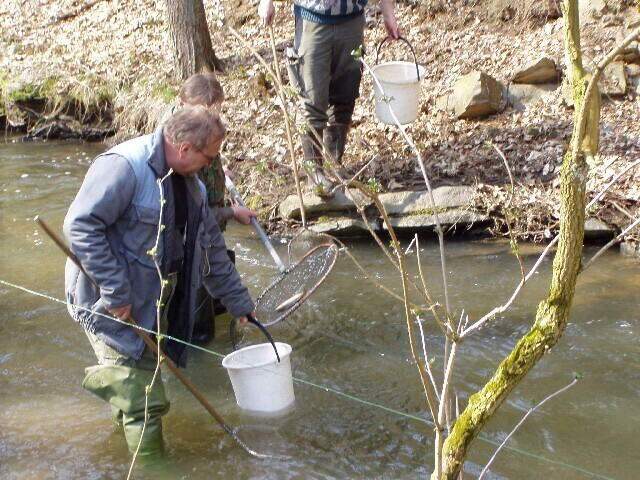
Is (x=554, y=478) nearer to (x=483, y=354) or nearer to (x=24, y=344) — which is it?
(x=483, y=354)

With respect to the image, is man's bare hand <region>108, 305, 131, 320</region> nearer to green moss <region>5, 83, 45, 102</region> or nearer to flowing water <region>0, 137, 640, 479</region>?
flowing water <region>0, 137, 640, 479</region>

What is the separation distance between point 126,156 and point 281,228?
405 cm

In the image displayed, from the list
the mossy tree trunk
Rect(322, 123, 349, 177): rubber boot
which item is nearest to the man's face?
the mossy tree trunk

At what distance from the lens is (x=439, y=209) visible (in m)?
7.58

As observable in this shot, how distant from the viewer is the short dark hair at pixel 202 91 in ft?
15.9

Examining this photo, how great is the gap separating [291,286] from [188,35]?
5411 mm

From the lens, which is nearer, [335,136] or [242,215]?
[242,215]

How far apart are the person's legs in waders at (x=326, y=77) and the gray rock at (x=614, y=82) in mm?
2856

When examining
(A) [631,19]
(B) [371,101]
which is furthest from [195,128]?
(A) [631,19]

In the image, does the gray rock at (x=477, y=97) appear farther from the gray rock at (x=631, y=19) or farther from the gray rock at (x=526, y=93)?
the gray rock at (x=631, y=19)

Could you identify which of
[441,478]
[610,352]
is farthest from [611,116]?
[441,478]

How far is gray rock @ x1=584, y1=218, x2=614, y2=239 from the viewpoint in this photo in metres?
7.13

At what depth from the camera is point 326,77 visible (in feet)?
24.6

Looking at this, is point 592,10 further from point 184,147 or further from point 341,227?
point 184,147
